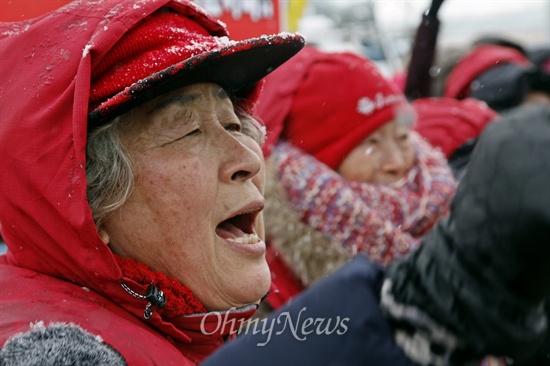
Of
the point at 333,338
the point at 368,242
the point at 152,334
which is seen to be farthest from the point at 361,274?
the point at 368,242

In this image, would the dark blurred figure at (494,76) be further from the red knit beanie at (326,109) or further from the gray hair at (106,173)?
the gray hair at (106,173)

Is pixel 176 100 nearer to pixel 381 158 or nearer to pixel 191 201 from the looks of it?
pixel 191 201

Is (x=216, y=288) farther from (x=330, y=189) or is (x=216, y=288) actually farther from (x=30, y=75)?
(x=330, y=189)

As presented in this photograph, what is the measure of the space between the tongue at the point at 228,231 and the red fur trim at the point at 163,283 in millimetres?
218

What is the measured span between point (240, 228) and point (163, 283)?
1.17ft

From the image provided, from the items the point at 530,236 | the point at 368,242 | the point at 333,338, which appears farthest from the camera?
the point at 368,242

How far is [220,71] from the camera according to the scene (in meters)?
1.87

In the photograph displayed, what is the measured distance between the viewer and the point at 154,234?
1768mm

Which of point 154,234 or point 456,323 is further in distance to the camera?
point 154,234

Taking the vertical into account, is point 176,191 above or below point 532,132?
below

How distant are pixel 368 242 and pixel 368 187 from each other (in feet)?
1.01

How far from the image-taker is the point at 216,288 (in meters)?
1.81

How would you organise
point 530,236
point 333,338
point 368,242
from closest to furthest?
point 530,236 < point 333,338 < point 368,242

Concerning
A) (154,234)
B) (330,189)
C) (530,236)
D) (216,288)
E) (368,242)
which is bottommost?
(368,242)
